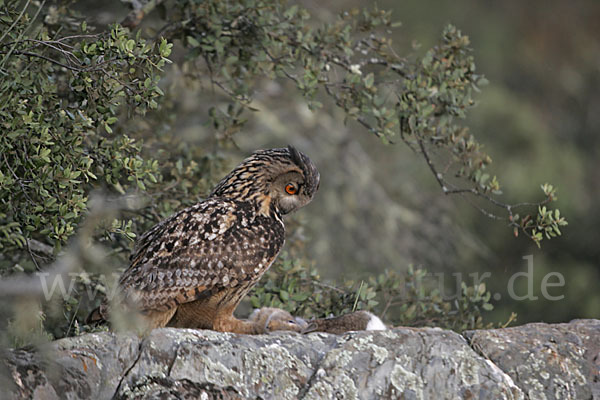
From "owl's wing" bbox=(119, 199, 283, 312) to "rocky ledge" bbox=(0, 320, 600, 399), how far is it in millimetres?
483

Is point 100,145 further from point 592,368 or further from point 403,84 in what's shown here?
point 592,368

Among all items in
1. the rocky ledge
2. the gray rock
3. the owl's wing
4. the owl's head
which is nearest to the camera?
the rocky ledge

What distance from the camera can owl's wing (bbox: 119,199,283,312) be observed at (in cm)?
410

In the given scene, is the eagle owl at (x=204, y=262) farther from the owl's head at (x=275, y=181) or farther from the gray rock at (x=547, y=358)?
the gray rock at (x=547, y=358)

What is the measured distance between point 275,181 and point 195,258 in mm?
722

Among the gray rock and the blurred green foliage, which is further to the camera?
the blurred green foliage

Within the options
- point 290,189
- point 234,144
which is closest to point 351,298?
point 290,189

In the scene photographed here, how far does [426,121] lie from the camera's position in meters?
5.08

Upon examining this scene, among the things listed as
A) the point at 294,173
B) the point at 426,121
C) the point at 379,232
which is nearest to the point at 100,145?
the point at 294,173

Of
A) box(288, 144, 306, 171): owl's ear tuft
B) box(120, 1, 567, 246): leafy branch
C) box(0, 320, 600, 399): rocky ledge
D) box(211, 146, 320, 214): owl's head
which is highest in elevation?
box(120, 1, 567, 246): leafy branch

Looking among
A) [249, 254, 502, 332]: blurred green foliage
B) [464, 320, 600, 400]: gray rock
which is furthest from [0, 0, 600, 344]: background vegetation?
[464, 320, 600, 400]: gray rock

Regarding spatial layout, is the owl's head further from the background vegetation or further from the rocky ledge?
the rocky ledge

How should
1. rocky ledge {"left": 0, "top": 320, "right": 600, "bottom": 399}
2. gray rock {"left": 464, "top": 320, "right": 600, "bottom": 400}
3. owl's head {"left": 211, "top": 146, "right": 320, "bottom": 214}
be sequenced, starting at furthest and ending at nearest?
owl's head {"left": 211, "top": 146, "right": 320, "bottom": 214}, gray rock {"left": 464, "top": 320, "right": 600, "bottom": 400}, rocky ledge {"left": 0, "top": 320, "right": 600, "bottom": 399}

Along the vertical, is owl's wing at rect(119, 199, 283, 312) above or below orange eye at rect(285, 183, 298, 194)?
below
